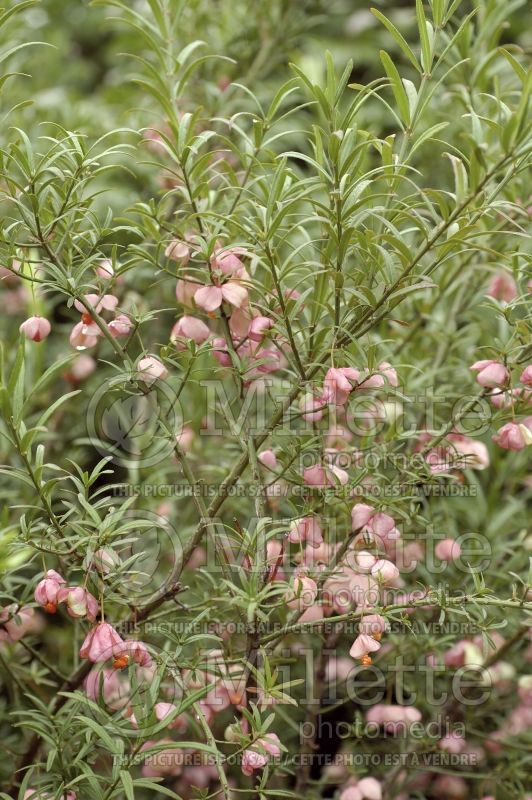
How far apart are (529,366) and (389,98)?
4.47 feet

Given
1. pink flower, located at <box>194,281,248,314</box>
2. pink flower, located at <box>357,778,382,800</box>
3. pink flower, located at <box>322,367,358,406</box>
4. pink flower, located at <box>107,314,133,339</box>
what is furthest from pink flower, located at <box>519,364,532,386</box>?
pink flower, located at <box>357,778,382,800</box>

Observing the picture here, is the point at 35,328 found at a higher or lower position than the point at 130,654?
higher

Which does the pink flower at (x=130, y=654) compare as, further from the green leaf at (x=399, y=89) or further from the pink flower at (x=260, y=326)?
the green leaf at (x=399, y=89)

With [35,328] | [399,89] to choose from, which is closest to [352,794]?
[35,328]

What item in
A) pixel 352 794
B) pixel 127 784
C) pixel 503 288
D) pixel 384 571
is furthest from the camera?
pixel 503 288

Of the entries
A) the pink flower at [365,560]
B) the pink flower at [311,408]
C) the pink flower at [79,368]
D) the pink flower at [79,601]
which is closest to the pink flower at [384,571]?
the pink flower at [365,560]

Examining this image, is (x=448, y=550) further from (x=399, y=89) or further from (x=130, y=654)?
(x=399, y=89)

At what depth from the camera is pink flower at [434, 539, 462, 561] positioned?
0.97 meters

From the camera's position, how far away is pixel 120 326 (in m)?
0.81

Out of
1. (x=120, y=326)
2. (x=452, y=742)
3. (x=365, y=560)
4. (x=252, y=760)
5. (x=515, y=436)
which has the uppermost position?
(x=120, y=326)

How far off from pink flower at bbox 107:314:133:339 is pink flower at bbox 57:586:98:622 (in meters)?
0.25

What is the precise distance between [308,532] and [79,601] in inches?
9.0

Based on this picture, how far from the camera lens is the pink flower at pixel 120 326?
31.8 inches

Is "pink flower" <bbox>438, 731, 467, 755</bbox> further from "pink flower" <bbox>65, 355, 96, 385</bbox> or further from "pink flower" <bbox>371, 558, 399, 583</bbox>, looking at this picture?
"pink flower" <bbox>65, 355, 96, 385</bbox>
